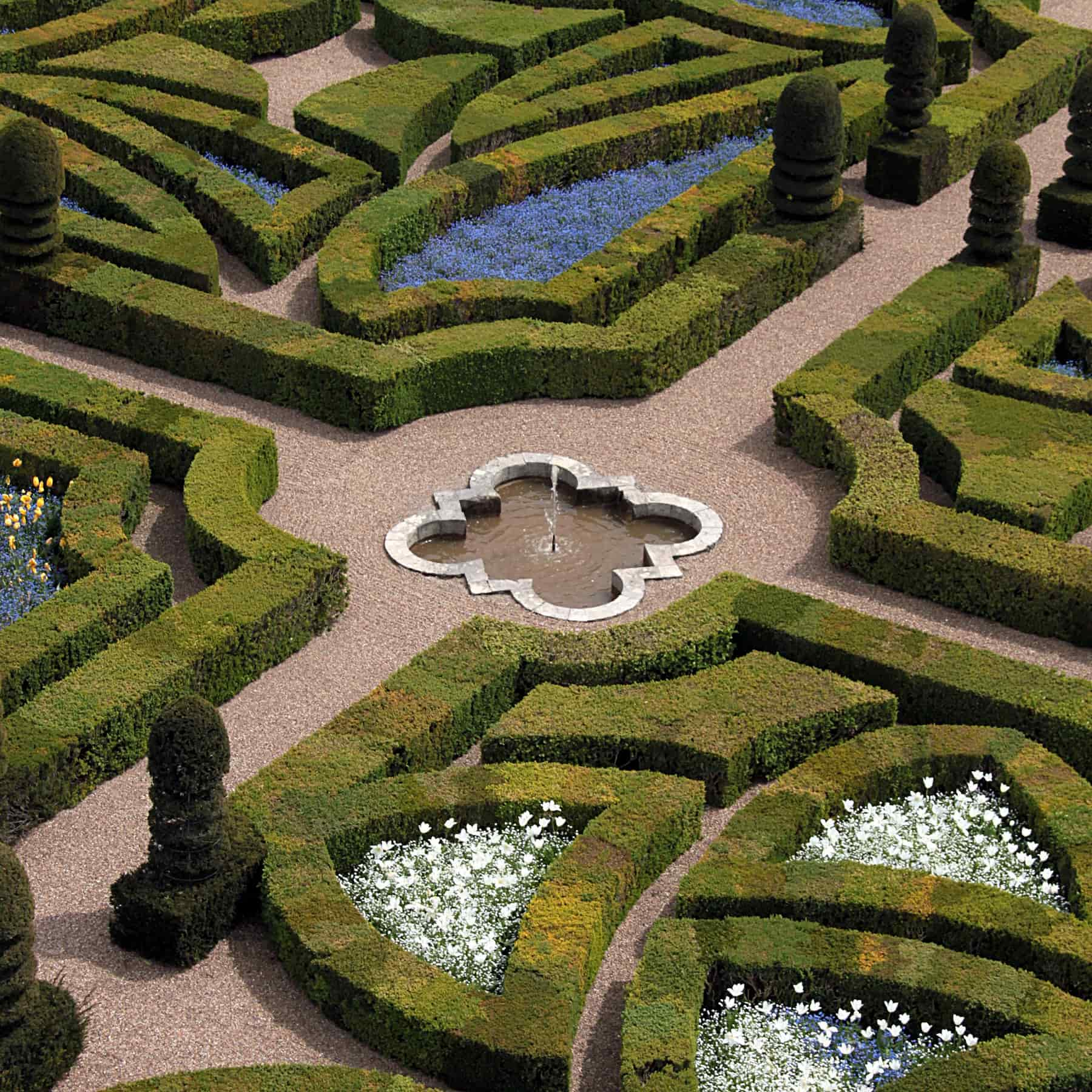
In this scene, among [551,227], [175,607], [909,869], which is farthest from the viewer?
[551,227]

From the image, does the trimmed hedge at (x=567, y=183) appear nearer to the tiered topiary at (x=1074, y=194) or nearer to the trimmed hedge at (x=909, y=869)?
the tiered topiary at (x=1074, y=194)

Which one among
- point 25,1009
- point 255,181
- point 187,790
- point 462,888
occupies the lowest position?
point 462,888

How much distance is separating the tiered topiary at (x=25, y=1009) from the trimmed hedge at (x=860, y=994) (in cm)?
459

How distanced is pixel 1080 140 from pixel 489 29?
11.5m

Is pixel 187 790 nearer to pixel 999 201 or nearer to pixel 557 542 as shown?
pixel 557 542

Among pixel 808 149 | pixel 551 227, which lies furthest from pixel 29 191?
pixel 808 149

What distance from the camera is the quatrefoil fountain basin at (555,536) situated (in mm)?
22422

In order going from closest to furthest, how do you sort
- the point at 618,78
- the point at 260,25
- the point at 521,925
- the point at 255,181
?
the point at 521,925
the point at 255,181
the point at 618,78
the point at 260,25

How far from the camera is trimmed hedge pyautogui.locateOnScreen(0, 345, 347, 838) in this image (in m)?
18.7

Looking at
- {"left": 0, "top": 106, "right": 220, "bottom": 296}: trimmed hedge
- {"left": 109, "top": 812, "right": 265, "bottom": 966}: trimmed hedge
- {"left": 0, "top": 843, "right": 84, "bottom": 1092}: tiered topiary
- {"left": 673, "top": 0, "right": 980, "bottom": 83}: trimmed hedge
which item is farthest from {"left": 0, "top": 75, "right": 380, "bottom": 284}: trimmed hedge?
{"left": 0, "top": 843, "right": 84, "bottom": 1092}: tiered topiary

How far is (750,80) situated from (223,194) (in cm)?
1037

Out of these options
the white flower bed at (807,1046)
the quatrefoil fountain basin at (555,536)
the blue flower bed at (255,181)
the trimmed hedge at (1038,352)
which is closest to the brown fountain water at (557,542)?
the quatrefoil fountain basin at (555,536)

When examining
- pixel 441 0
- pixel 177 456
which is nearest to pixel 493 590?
pixel 177 456

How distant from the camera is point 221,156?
3219 cm
